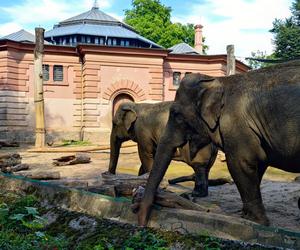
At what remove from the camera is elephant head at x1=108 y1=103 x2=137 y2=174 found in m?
9.80

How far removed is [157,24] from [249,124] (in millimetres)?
43633

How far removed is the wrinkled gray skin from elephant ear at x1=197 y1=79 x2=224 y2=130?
8.32ft

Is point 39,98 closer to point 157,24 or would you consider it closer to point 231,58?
point 231,58

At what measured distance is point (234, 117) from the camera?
521 centimetres

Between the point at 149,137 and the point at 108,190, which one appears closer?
the point at 108,190

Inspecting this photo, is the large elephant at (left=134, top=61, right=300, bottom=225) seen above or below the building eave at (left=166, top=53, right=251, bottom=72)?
below

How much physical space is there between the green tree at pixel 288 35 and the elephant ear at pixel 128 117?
25609mm

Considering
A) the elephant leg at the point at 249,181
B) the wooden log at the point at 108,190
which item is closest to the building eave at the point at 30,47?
the wooden log at the point at 108,190

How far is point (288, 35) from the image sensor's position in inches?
1321

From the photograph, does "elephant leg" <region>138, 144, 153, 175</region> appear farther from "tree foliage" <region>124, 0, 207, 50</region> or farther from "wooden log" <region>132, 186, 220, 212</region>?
"tree foliage" <region>124, 0, 207, 50</region>

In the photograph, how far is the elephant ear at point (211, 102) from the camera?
539 centimetres

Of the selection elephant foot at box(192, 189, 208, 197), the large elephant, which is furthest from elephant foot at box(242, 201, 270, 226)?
elephant foot at box(192, 189, 208, 197)

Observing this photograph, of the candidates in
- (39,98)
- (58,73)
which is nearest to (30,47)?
(58,73)

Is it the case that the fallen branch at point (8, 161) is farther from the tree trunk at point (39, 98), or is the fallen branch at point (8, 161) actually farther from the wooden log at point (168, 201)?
the wooden log at point (168, 201)
